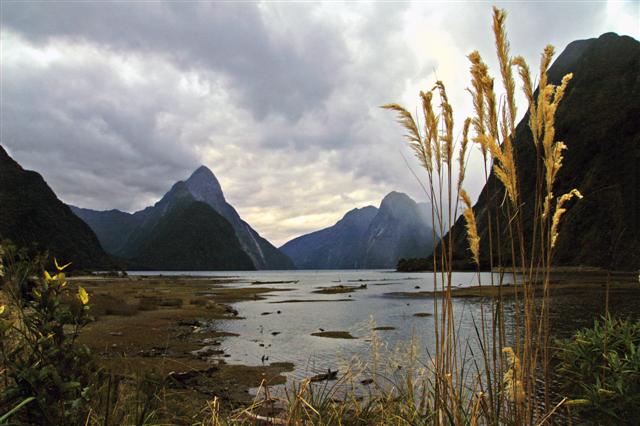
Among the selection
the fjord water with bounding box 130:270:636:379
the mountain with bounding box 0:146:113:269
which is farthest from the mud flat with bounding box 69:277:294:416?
the mountain with bounding box 0:146:113:269

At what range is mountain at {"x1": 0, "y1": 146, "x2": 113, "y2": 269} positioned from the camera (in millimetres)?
98000

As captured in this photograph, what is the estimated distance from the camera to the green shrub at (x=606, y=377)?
11.0ft

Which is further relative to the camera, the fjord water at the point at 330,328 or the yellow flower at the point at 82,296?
the fjord water at the point at 330,328

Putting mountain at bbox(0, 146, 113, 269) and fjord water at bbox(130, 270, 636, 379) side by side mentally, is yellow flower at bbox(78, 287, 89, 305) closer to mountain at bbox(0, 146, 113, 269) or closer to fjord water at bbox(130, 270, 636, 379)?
fjord water at bbox(130, 270, 636, 379)

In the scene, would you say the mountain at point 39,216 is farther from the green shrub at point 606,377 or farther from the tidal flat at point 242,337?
the green shrub at point 606,377

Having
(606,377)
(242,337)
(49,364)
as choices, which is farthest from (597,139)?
(49,364)

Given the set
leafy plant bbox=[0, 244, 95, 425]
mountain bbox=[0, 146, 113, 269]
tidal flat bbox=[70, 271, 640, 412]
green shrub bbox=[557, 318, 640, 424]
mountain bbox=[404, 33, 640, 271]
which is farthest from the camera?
mountain bbox=[0, 146, 113, 269]

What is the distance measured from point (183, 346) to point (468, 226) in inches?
685

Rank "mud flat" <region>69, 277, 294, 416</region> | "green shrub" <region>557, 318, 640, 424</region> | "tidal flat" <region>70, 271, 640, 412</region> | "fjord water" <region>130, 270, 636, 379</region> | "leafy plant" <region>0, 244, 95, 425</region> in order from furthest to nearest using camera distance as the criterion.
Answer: "fjord water" <region>130, 270, 636, 379</region>
"tidal flat" <region>70, 271, 640, 412</region>
"mud flat" <region>69, 277, 294, 416</region>
"green shrub" <region>557, 318, 640, 424</region>
"leafy plant" <region>0, 244, 95, 425</region>

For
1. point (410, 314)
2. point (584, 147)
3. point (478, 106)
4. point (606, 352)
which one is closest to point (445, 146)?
point (478, 106)

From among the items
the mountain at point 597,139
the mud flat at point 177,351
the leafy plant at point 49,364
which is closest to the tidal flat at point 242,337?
the mud flat at point 177,351

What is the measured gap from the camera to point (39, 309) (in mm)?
2465

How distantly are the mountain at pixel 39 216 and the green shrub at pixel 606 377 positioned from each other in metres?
104

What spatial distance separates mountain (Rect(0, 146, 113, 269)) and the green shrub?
341 feet
